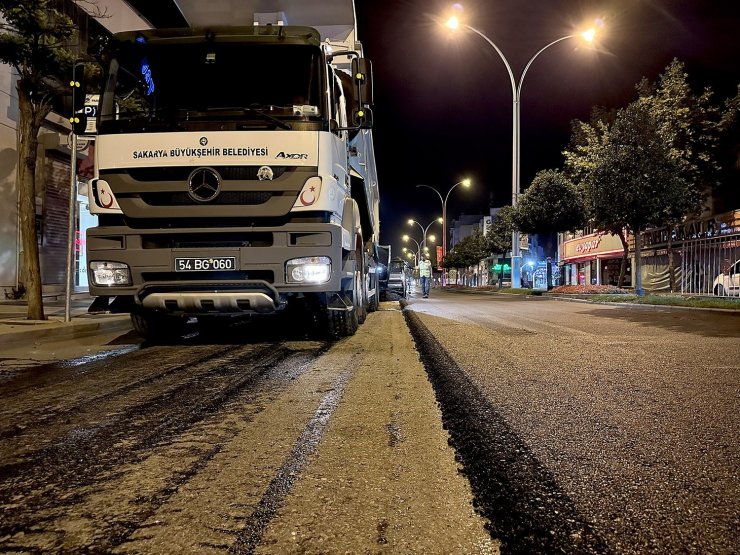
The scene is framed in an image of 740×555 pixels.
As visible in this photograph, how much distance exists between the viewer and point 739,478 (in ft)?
6.07

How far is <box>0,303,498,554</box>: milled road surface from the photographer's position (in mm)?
1468

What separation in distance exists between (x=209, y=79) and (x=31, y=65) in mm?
4782

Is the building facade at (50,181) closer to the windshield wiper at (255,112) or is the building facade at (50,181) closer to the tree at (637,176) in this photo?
the windshield wiper at (255,112)

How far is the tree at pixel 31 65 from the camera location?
7.54 meters

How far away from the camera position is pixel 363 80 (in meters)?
5.65

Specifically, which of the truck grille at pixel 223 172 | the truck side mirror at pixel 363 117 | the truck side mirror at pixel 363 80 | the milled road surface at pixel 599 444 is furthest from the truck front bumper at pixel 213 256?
the truck side mirror at pixel 363 80

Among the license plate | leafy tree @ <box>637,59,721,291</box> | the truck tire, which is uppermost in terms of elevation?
leafy tree @ <box>637,59,721,291</box>

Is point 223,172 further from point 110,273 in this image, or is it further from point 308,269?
point 110,273

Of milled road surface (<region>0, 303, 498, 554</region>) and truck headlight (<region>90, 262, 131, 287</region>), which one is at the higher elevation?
truck headlight (<region>90, 262, 131, 287</region>)

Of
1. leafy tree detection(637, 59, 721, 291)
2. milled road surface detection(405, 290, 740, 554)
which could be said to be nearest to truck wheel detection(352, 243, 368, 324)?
milled road surface detection(405, 290, 740, 554)

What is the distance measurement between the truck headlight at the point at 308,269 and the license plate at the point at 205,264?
55 cm

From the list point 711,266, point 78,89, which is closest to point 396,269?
point 711,266

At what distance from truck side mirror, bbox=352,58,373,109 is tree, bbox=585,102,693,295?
48.4 ft

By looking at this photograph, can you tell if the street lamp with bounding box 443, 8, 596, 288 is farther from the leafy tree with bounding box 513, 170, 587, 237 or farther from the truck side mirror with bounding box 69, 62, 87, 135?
the truck side mirror with bounding box 69, 62, 87, 135
